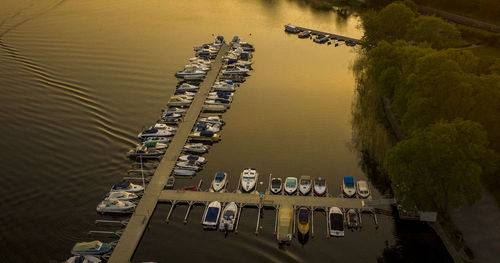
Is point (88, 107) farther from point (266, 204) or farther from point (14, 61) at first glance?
point (266, 204)

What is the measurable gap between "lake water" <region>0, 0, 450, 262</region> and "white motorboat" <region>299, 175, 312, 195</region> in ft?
10.2

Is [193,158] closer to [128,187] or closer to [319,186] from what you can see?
[128,187]

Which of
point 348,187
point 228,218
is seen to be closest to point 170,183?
point 228,218

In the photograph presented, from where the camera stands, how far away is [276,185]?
217ft

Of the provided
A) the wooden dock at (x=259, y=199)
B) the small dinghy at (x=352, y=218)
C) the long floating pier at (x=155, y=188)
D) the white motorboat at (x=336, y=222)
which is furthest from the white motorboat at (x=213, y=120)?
the small dinghy at (x=352, y=218)

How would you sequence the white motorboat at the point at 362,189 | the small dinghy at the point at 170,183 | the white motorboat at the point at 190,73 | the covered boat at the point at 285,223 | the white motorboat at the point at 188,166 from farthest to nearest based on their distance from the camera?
the white motorboat at the point at 190,73 → the white motorboat at the point at 188,166 → the small dinghy at the point at 170,183 → the white motorboat at the point at 362,189 → the covered boat at the point at 285,223

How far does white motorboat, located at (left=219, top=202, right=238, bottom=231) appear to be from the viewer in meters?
59.2

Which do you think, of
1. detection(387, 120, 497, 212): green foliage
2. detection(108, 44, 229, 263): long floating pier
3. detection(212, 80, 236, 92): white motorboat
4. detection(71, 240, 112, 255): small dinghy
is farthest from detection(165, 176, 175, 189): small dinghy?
detection(212, 80, 236, 92): white motorboat

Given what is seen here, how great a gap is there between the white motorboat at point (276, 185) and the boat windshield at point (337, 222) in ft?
30.2

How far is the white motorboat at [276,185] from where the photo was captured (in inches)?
2557

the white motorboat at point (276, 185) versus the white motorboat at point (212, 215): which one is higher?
the white motorboat at point (276, 185)

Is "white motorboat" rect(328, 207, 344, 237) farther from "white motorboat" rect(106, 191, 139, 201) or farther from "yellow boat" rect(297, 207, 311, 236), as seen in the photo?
"white motorboat" rect(106, 191, 139, 201)

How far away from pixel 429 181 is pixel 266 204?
73.0 feet

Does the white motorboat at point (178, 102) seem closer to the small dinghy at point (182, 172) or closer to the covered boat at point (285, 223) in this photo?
the small dinghy at point (182, 172)
